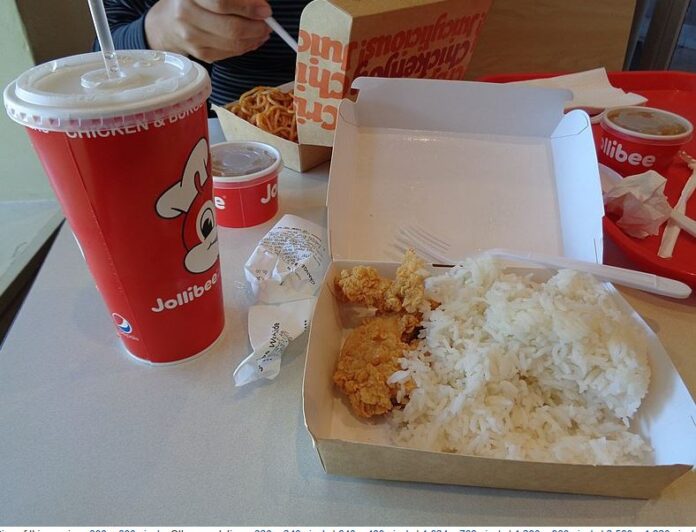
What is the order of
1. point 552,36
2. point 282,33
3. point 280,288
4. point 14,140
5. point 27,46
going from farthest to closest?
point 552,36 < point 14,140 < point 27,46 < point 282,33 < point 280,288

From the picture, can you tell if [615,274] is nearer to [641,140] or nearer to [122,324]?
[641,140]

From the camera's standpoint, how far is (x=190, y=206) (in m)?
0.56

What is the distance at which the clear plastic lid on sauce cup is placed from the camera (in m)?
0.88

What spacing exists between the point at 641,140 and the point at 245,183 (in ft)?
2.53

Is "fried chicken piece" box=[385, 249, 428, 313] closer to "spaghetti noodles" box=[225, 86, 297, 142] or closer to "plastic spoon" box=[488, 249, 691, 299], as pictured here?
"plastic spoon" box=[488, 249, 691, 299]

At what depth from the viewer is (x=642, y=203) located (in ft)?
2.73

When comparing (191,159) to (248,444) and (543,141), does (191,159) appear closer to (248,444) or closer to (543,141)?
(248,444)

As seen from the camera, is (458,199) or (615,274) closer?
(615,274)

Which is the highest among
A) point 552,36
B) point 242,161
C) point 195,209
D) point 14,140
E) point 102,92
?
point 102,92

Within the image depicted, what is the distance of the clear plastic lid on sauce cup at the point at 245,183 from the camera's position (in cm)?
88

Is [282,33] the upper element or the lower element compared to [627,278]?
upper

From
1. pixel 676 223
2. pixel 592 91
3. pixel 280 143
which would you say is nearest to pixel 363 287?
pixel 280 143

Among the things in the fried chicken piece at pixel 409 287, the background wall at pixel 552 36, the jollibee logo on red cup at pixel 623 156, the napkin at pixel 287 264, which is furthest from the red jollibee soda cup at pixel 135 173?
the background wall at pixel 552 36

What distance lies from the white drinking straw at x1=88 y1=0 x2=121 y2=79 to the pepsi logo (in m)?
0.28
